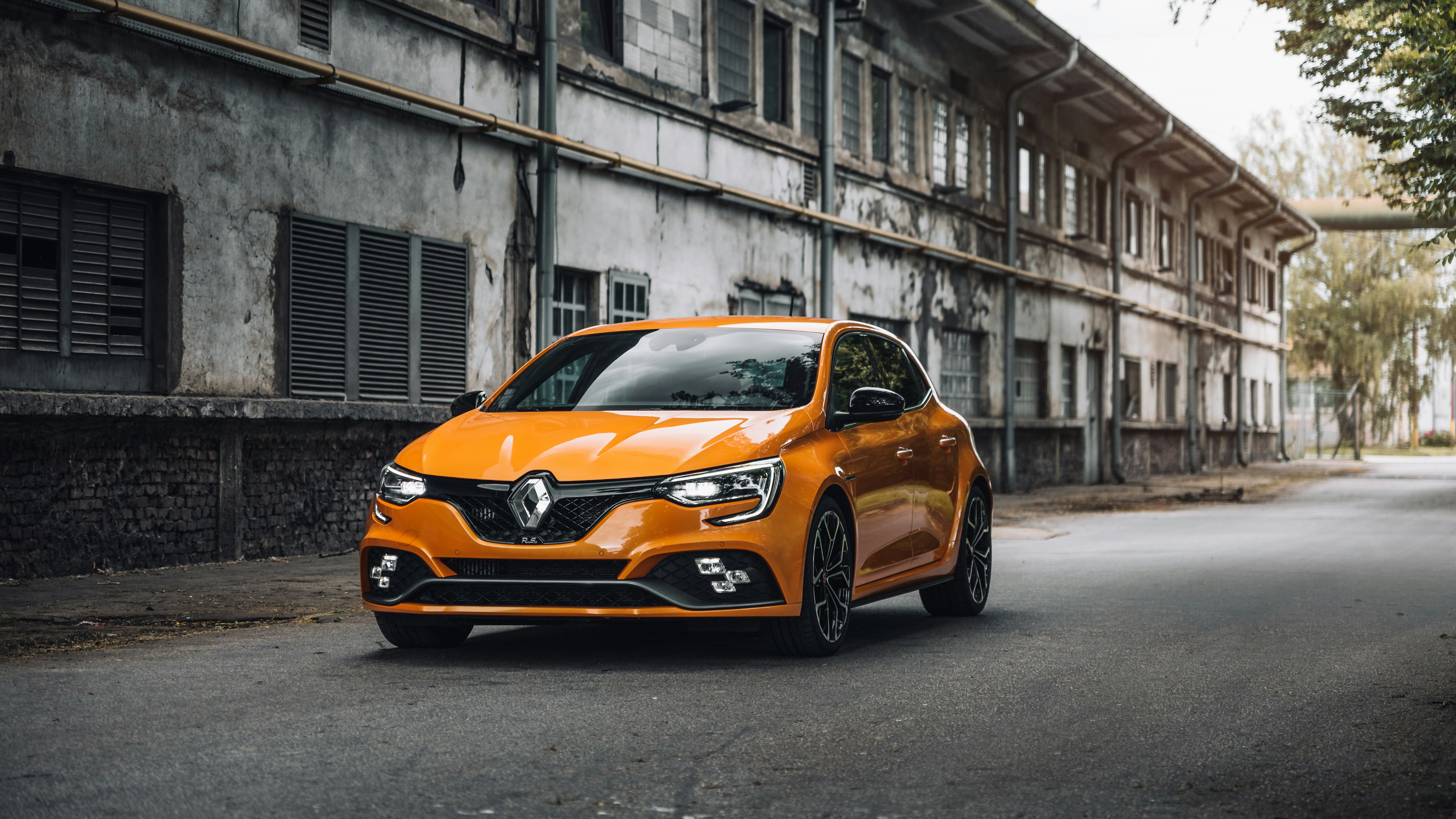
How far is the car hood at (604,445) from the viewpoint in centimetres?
693

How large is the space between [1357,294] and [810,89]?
41200 mm

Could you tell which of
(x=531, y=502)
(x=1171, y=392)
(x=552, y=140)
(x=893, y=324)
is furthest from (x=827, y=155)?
(x=1171, y=392)

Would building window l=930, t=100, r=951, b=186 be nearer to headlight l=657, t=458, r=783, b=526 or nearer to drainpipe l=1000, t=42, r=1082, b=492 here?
drainpipe l=1000, t=42, r=1082, b=492

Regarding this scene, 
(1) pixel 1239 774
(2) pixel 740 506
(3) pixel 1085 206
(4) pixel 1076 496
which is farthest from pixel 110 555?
(3) pixel 1085 206

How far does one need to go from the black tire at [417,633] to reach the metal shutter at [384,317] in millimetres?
A: 6557

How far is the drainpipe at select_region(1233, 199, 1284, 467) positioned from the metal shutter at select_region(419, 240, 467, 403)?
35718 millimetres

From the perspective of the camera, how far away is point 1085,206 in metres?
33.2

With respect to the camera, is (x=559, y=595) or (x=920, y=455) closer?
(x=559, y=595)

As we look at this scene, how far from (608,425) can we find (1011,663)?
212 cm

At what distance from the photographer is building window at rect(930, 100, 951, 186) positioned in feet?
86.5

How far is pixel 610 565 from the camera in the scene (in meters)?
6.81

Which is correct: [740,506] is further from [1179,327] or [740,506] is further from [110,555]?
[1179,327]

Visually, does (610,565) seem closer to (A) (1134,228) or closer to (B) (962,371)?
(B) (962,371)

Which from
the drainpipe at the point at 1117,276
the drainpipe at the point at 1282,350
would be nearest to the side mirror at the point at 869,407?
the drainpipe at the point at 1117,276
